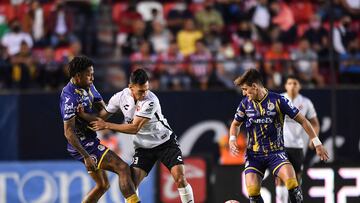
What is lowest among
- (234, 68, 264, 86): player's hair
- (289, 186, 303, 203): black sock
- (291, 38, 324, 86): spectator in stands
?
(289, 186, 303, 203): black sock

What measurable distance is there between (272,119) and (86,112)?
2.27m

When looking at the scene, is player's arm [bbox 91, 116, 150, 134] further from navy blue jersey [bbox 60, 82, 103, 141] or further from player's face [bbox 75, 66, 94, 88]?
player's face [bbox 75, 66, 94, 88]

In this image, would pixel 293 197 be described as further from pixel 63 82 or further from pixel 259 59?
pixel 63 82

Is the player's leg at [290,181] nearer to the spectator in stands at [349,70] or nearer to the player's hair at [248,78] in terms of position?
the player's hair at [248,78]

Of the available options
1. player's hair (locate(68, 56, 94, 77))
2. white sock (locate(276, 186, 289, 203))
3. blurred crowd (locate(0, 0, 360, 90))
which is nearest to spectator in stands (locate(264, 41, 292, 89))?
blurred crowd (locate(0, 0, 360, 90))

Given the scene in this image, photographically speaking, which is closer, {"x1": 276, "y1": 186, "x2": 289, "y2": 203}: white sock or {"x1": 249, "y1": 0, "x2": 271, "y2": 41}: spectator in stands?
{"x1": 276, "y1": 186, "x2": 289, "y2": 203}: white sock

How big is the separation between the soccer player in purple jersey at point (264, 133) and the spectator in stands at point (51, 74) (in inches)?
265

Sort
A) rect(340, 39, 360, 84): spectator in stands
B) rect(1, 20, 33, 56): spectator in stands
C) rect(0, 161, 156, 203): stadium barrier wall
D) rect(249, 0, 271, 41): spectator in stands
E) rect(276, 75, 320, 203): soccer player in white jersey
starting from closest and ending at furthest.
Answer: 1. rect(276, 75, 320, 203): soccer player in white jersey
2. rect(0, 161, 156, 203): stadium barrier wall
3. rect(340, 39, 360, 84): spectator in stands
4. rect(1, 20, 33, 56): spectator in stands
5. rect(249, 0, 271, 41): spectator in stands

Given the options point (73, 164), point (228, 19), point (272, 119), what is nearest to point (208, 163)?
point (73, 164)

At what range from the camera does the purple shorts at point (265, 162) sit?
38.7ft

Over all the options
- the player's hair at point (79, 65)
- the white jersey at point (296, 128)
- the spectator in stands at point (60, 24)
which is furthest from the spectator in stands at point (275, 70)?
the player's hair at point (79, 65)

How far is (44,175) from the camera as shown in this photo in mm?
16172

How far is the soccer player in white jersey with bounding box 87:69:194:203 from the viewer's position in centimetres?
1172

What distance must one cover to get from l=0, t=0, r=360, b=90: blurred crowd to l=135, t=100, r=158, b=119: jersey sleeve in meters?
5.77
